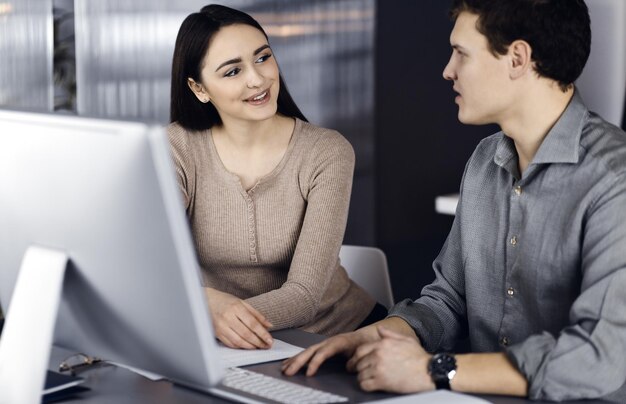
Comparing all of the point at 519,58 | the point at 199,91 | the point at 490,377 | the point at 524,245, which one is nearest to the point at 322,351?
the point at 490,377

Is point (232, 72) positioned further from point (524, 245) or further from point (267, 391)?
point (267, 391)

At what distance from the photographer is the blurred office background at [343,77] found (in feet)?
14.5

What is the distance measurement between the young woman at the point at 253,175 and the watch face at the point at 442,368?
0.85m

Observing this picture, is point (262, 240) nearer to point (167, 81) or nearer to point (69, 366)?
point (69, 366)

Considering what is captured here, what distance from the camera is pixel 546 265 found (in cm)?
185

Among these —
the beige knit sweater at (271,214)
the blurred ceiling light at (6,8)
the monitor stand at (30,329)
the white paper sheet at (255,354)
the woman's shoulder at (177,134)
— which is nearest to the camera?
the monitor stand at (30,329)

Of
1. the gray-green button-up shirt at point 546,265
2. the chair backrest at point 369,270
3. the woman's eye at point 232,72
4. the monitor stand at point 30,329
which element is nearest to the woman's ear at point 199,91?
the woman's eye at point 232,72

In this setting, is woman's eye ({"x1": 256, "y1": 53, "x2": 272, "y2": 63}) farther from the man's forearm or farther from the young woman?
the man's forearm

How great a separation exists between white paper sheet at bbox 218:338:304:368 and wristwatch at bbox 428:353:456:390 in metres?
0.37

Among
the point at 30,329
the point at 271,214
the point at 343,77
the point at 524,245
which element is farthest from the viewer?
the point at 343,77

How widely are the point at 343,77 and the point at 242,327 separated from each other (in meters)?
3.69

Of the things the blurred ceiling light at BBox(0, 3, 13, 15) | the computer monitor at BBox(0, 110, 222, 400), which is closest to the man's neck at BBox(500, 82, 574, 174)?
the computer monitor at BBox(0, 110, 222, 400)

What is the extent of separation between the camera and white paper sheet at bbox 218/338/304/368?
187 cm

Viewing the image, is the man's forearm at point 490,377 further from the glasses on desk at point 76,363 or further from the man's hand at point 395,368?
the glasses on desk at point 76,363
